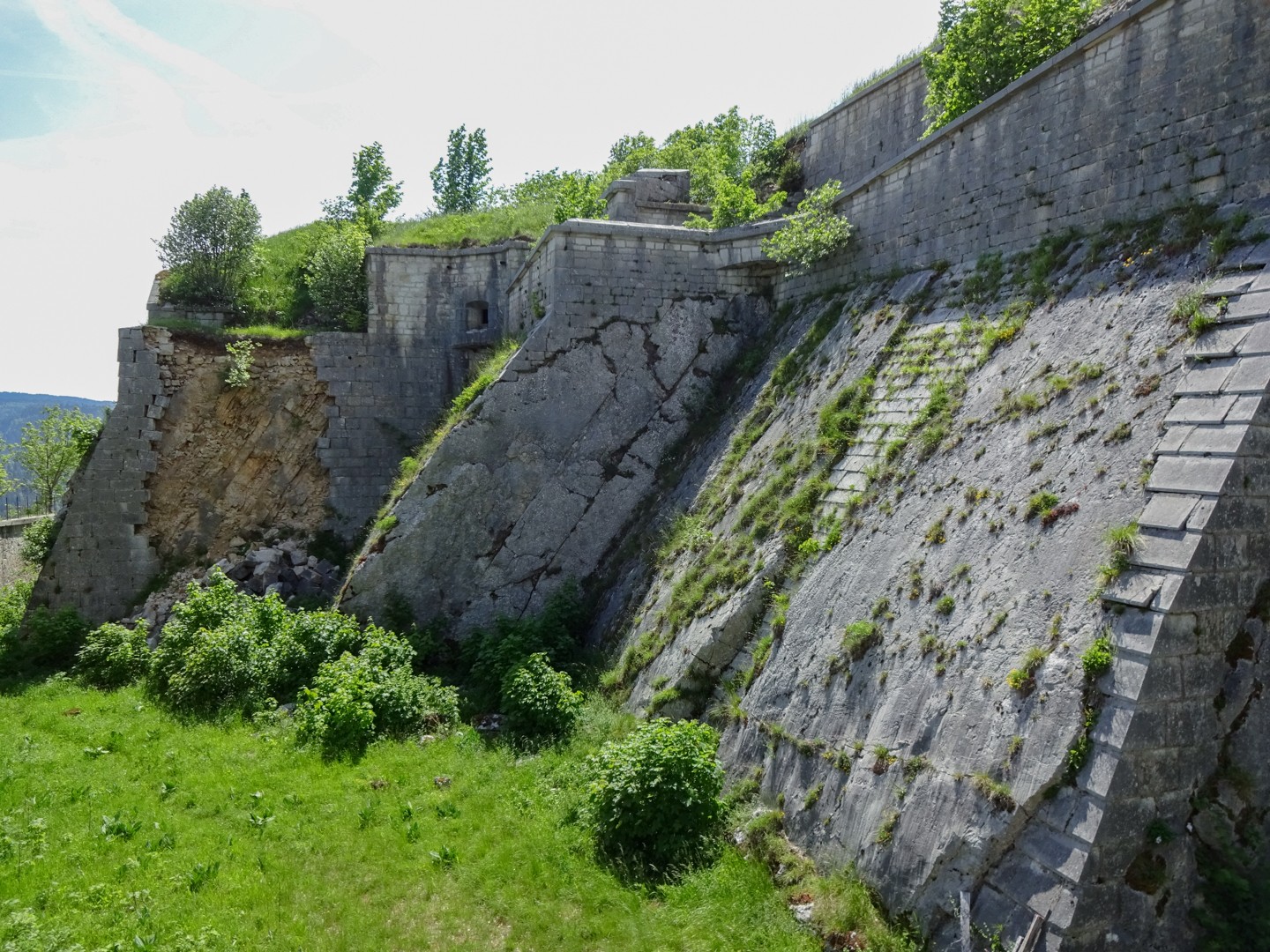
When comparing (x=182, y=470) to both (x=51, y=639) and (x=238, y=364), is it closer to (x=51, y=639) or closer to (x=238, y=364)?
(x=238, y=364)

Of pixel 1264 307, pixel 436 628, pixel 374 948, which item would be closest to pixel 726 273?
pixel 436 628

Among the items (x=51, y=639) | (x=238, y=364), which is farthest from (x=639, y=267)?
(x=51, y=639)

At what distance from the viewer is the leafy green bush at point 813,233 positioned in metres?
10.9

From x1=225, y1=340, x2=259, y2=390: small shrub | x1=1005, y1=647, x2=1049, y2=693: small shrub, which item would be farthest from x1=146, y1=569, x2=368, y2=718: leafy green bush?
x1=1005, y1=647, x2=1049, y2=693: small shrub

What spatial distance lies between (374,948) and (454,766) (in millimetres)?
2660

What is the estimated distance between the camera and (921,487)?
7.26 metres

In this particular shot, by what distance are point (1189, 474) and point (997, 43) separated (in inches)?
278

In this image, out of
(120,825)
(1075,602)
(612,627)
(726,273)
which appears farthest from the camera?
(726,273)

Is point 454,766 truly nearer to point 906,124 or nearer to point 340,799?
point 340,799

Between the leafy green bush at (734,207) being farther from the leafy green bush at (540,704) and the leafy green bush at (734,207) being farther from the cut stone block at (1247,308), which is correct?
the cut stone block at (1247,308)

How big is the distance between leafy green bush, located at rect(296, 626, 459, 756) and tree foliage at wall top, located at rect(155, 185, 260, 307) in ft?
32.5

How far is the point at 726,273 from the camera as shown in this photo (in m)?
12.4

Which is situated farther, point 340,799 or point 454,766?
point 454,766

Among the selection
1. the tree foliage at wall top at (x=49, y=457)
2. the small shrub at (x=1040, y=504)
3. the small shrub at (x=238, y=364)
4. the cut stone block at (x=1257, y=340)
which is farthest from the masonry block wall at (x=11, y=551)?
the cut stone block at (x=1257, y=340)
